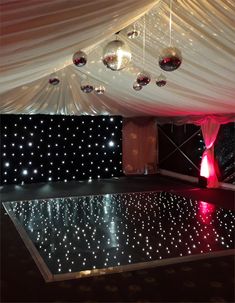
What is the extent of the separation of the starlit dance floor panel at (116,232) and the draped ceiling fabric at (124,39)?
1698 millimetres

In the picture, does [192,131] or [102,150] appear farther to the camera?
[102,150]

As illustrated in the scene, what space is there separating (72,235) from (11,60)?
2043 millimetres

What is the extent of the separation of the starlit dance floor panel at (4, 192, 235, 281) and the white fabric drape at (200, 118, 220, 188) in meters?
1.42

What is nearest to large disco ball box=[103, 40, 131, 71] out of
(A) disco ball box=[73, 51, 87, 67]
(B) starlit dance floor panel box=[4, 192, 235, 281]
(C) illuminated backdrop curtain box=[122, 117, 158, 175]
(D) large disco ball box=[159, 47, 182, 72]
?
(D) large disco ball box=[159, 47, 182, 72]

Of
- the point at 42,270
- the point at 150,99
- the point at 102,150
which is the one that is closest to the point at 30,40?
the point at 42,270

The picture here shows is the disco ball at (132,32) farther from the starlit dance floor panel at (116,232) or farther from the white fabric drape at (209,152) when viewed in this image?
the white fabric drape at (209,152)

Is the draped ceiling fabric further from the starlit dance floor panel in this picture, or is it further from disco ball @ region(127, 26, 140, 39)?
the starlit dance floor panel

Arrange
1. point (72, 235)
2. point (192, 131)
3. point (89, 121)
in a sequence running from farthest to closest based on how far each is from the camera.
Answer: point (89, 121) → point (192, 131) → point (72, 235)

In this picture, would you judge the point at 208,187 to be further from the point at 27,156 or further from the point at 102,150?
the point at 27,156

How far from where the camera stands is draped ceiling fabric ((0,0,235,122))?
6.80ft

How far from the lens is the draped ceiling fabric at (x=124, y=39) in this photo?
2.07 metres

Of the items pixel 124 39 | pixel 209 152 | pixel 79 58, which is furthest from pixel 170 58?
pixel 209 152

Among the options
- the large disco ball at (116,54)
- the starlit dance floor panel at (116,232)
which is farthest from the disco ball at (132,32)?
the starlit dance floor panel at (116,232)

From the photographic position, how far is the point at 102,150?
8.87m
